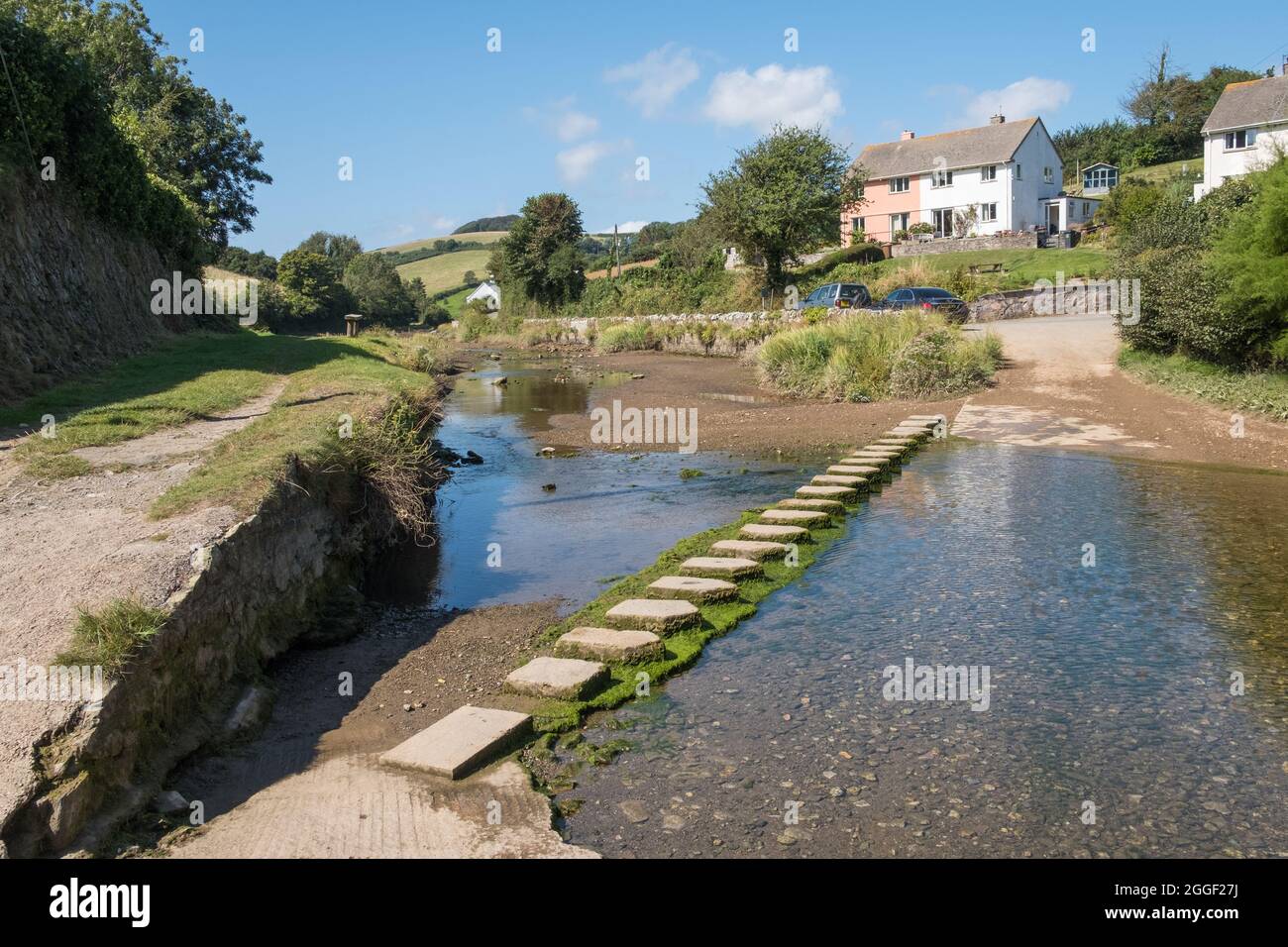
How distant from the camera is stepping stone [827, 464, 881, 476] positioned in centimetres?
1261

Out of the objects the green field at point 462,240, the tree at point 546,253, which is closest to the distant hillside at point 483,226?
the green field at point 462,240

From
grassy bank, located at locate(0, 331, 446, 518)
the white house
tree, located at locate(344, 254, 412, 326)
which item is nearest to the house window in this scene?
the white house

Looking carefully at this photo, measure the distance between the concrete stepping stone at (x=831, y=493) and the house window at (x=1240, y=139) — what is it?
1652 inches

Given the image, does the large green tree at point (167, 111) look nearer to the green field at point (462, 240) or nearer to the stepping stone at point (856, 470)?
the stepping stone at point (856, 470)

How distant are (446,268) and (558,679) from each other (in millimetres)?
101764

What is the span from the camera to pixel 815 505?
1080cm

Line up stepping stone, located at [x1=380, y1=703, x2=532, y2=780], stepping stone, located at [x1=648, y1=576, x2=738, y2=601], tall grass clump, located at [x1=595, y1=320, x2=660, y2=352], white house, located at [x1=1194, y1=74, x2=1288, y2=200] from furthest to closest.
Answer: white house, located at [x1=1194, y1=74, x2=1288, y2=200]
tall grass clump, located at [x1=595, y1=320, x2=660, y2=352]
stepping stone, located at [x1=648, y1=576, x2=738, y2=601]
stepping stone, located at [x1=380, y1=703, x2=532, y2=780]

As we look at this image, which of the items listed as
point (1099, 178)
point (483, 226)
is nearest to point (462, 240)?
point (483, 226)

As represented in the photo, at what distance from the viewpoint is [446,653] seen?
7375mm

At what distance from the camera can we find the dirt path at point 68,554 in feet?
14.2

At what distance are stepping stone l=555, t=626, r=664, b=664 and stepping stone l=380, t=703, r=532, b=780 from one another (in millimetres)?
1073

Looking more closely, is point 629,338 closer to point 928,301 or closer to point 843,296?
point 843,296

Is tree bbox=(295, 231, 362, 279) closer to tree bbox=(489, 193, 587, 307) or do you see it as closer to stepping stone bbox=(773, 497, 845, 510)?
tree bbox=(489, 193, 587, 307)
